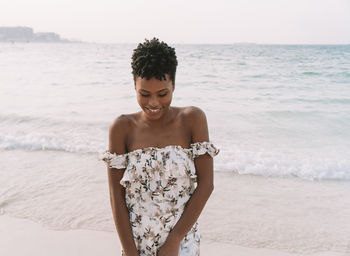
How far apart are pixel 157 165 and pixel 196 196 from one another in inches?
10.6

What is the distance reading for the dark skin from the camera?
1746 mm

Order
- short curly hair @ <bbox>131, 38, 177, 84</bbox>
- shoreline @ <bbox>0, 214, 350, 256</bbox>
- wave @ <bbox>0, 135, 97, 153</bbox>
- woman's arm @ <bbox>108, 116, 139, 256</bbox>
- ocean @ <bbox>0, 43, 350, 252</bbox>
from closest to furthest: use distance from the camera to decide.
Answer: short curly hair @ <bbox>131, 38, 177, 84</bbox> → woman's arm @ <bbox>108, 116, 139, 256</bbox> → shoreline @ <bbox>0, 214, 350, 256</bbox> → ocean @ <bbox>0, 43, 350, 252</bbox> → wave @ <bbox>0, 135, 97, 153</bbox>

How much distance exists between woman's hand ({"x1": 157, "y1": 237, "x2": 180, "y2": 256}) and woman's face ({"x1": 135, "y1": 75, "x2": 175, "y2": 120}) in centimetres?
64

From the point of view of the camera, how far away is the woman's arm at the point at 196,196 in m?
1.72

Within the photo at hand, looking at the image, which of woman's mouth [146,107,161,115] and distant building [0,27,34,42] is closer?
woman's mouth [146,107,161,115]

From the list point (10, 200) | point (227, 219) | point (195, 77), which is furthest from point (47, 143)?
point (195, 77)

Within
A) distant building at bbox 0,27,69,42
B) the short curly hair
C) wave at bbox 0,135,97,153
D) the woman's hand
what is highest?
distant building at bbox 0,27,69,42

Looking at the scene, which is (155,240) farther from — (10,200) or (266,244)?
(10,200)

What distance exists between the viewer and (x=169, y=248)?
67.2 inches

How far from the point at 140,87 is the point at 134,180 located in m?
0.48

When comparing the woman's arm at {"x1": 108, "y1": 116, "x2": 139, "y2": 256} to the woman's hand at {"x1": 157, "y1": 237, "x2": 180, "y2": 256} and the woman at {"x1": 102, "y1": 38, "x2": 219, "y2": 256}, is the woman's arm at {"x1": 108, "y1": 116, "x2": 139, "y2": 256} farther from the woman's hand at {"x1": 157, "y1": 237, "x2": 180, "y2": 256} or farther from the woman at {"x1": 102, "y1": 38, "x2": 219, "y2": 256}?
the woman's hand at {"x1": 157, "y1": 237, "x2": 180, "y2": 256}

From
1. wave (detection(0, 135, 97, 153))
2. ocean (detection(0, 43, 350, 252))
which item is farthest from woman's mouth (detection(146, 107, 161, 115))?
wave (detection(0, 135, 97, 153))

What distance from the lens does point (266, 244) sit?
3436mm

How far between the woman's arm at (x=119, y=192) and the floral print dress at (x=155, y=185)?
0.03m
